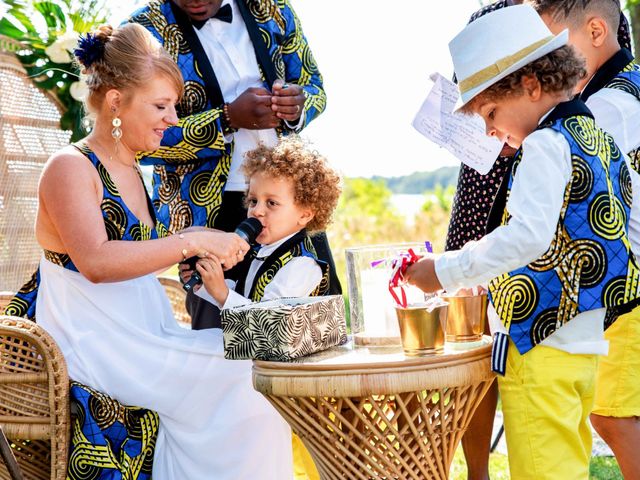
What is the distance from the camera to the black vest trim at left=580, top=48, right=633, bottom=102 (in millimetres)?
3146

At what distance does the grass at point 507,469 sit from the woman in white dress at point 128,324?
147 centimetres

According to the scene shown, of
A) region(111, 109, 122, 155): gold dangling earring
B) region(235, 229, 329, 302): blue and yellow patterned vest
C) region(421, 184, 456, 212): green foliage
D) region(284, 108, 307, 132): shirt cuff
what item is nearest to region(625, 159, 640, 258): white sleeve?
region(235, 229, 329, 302): blue and yellow patterned vest

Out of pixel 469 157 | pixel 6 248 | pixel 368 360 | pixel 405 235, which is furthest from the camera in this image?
pixel 405 235

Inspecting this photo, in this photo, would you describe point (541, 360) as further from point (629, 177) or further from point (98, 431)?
point (98, 431)

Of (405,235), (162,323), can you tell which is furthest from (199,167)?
(405,235)

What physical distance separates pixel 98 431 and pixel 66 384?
0.56ft

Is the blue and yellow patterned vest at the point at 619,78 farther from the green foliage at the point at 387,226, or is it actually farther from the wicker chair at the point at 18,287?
the green foliage at the point at 387,226

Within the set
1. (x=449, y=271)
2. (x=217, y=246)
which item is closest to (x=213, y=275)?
(x=217, y=246)

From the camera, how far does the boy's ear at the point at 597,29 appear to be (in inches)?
124

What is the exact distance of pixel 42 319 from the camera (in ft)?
9.89

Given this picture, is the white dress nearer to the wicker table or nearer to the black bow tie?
the wicker table

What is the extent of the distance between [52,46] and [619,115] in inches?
111

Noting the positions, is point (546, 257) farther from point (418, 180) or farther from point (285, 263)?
point (418, 180)

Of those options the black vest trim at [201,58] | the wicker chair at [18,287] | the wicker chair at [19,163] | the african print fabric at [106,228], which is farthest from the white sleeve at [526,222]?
the wicker chair at [19,163]
